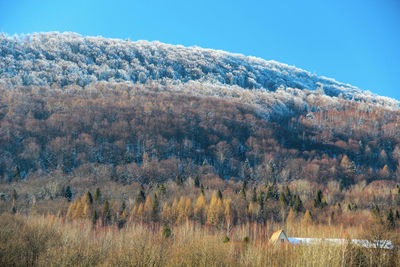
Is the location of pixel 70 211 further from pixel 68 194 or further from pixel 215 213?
pixel 215 213

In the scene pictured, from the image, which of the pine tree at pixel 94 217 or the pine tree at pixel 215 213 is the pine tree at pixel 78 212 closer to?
the pine tree at pixel 94 217

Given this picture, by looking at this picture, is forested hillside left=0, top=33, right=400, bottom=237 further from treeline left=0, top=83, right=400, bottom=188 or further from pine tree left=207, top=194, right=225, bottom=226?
treeline left=0, top=83, right=400, bottom=188

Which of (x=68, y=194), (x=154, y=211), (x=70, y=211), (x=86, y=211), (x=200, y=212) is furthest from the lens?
(x=68, y=194)

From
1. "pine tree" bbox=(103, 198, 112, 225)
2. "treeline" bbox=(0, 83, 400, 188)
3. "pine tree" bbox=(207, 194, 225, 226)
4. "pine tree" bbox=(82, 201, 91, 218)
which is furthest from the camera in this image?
"treeline" bbox=(0, 83, 400, 188)

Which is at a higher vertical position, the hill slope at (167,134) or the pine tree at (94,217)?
the hill slope at (167,134)

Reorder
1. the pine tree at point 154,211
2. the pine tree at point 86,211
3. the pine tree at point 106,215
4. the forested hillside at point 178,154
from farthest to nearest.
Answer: the forested hillside at point 178,154
the pine tree at point 154,211
the pine tree at point 106,215
the pine tree at point 86,211

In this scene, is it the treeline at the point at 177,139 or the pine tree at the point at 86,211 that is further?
the treeline at the point at 177,139

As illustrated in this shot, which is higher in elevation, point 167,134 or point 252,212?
point 167,134

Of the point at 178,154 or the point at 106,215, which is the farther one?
the point at 178,154

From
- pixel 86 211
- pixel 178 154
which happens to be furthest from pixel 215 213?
pixel 178 154

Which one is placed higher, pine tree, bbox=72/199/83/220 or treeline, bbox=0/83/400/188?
treeline, bbox=0/83/400/188

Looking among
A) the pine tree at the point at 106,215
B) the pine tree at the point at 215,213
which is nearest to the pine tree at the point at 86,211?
the pine tree at the point at 106,215

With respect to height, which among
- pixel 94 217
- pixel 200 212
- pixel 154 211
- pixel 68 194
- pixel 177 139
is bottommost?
pixel 94 217

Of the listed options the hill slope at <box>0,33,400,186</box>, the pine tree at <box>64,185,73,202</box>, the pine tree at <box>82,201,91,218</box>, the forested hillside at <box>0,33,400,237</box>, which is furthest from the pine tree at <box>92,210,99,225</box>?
the hill slope at <box>0,33,400,186</box>
